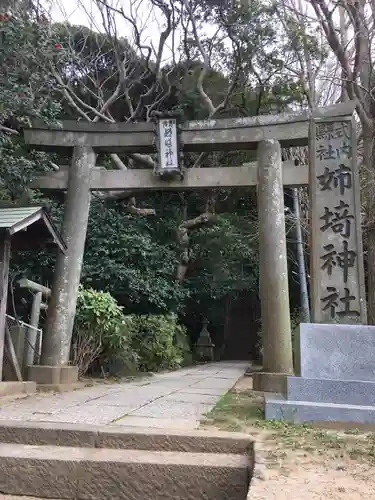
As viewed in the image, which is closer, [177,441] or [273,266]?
[177,441]

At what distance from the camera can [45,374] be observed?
730 centimetres

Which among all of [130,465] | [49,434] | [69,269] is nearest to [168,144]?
[69,269]

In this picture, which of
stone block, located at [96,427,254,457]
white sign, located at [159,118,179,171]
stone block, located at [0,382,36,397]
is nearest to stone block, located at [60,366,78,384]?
stone block, located at [0,382,36,397]

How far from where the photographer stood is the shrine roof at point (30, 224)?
6.01 metres

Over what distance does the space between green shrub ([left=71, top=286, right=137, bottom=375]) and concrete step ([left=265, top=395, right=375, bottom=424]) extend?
4651 millimetres

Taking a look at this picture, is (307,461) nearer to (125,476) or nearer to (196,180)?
(125,476)

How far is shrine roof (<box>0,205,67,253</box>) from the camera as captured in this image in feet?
19.7

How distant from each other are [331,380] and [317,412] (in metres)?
0.39

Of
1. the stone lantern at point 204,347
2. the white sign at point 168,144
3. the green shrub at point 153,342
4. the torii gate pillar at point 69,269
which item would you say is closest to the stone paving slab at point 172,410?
the torii gate pillar at point 69,269

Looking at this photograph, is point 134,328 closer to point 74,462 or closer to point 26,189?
point 26,189

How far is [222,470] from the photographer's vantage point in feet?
10.9

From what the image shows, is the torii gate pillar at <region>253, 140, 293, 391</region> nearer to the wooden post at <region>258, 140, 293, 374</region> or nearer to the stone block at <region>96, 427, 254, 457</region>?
the wooden post at <region>258, 140, 293, 374</region>

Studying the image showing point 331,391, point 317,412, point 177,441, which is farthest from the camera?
point 331,391

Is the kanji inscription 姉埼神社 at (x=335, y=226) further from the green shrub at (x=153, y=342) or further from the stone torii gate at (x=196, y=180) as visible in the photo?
the green shrub at (x=153, y=342)
